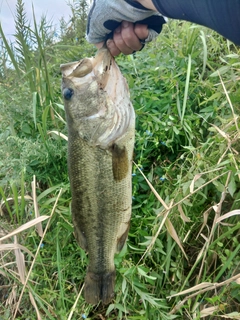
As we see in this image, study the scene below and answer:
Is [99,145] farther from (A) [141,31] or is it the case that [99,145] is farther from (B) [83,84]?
(A) [141,31]

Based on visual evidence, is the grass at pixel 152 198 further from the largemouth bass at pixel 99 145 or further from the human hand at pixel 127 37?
the human hand at pixel 127 37

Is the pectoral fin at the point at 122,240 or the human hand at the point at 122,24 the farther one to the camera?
the pectoral fin at the point at 122,240

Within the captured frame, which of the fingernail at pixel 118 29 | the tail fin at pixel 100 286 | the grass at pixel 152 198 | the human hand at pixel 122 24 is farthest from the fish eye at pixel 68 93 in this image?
the tail fin at pixel 100 286

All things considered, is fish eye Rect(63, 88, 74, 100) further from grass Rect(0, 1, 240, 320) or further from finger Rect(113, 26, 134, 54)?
grass Rect(0, 1, 240, 320)

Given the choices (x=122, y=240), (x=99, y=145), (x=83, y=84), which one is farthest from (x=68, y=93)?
(x=122, y=240)

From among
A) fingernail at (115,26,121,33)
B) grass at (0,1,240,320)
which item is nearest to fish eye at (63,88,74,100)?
fingernail at (115,26,121,33)

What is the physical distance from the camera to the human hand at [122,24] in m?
1.66

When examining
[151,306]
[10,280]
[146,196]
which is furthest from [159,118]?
[10,280]

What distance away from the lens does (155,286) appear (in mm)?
2338

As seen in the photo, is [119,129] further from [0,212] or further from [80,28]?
[80,28]

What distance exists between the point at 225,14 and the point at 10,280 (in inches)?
84.3

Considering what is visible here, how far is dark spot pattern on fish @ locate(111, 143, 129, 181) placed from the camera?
73.9 inches

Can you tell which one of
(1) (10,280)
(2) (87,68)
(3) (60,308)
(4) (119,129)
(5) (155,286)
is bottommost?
(5) (155,286)

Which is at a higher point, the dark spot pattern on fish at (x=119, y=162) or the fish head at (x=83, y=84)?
the fish head at (x=83, y=84)
